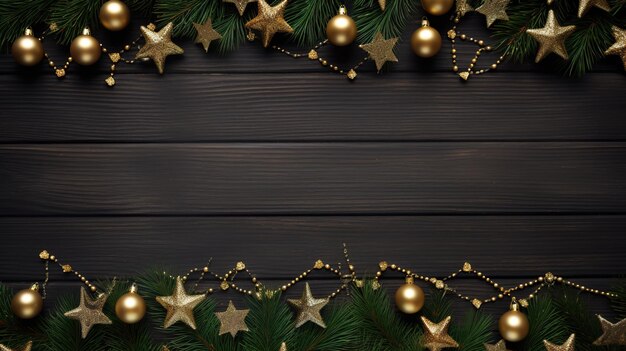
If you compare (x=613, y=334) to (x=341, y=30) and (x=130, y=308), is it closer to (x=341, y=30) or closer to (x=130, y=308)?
(x=341, y=30)

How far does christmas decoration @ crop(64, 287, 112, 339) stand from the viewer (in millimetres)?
1028

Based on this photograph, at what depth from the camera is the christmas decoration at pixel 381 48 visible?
1063 millimetres

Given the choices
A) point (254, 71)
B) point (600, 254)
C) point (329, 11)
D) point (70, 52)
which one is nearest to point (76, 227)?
point (70, 52)

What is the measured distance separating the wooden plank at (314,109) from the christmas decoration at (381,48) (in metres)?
0.05

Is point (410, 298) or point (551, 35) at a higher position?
point (551, 35)

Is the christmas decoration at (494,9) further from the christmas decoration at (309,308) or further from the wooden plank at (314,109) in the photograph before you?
the christmas decoration at (309,308)

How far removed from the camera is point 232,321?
105 cm

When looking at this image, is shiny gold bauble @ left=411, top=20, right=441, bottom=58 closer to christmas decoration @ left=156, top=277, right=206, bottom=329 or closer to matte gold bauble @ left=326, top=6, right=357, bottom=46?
matte gold bauble @ left=326, top=6, right=357, bottom=46

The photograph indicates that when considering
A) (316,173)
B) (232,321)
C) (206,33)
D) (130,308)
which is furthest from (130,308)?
(206,33)

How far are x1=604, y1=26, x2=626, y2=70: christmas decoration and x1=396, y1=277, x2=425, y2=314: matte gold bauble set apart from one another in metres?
0.55

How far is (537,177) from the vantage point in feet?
3.57

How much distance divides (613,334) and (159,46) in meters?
0.95

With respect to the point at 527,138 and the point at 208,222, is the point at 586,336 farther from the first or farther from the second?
the point at 208,222

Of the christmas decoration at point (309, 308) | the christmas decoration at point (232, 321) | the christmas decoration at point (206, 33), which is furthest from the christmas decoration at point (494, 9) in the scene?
the christmas decoration at point (232, 321)
